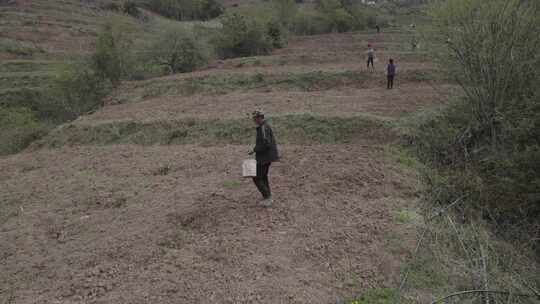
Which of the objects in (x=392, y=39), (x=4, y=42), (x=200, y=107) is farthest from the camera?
(x=4, y=42)

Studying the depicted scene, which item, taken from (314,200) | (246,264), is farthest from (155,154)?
(246,264)

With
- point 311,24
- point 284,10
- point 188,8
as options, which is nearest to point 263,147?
point 284,10

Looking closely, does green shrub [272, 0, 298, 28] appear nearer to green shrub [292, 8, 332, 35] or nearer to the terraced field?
green shrub [292, 8, 332, 35]

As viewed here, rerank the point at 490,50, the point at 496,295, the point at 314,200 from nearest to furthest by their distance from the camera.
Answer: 1. the point at 496,295
2. the point at 314,200
3. the point at 490,50

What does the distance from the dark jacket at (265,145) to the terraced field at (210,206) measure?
48.8 inches

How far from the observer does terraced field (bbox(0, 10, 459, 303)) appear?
5180mm

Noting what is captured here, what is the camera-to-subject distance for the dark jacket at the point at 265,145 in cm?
598

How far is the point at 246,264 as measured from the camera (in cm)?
543

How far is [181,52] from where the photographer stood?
25859 millimetres

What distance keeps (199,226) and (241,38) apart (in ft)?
80.0

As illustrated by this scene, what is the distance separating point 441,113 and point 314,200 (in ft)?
20.2

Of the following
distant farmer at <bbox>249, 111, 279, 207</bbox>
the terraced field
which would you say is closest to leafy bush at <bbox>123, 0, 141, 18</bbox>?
the terraced field

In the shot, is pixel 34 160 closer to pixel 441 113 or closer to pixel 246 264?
pixel 246 264

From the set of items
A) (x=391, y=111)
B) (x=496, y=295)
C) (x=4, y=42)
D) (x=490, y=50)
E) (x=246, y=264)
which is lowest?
(x=496, y=295)
